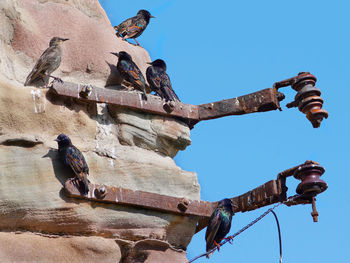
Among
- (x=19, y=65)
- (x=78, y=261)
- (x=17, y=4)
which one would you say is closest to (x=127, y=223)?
(x=78, y=261)

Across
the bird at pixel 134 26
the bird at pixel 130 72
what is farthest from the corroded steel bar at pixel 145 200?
the bird at pixel 134 26

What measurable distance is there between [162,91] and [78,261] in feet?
5.90

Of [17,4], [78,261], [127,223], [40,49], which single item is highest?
[17,4]

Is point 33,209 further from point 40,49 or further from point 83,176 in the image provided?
point 40,49

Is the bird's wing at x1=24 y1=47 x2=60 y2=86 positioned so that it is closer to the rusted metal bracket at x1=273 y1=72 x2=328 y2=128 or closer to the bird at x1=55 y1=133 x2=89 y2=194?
the bird at x1=55 y1=133 x2=89 y2=194

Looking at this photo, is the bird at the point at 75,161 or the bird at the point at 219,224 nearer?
the bird at the point at 75,161

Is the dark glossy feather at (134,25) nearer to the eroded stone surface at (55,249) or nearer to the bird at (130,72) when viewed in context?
the bird at (130,72)

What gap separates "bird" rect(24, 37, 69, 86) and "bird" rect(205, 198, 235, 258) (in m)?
1.68

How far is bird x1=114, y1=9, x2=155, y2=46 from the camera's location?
25.0 ft

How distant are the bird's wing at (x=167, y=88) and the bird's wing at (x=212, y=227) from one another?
1.10 metres

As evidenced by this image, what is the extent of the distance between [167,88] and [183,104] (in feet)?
0.76

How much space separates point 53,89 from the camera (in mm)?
6008

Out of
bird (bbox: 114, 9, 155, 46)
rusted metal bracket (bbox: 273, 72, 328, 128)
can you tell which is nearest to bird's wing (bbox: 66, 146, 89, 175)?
rusted metal bracket (bbox: 273, 72, 328, 128)

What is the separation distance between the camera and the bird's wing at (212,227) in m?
6.17
